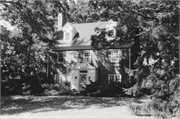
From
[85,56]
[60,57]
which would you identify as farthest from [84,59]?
[60,57]

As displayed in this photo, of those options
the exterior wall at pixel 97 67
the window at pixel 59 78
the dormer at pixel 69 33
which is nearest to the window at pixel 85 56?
the exterior wall at pixel 97 67

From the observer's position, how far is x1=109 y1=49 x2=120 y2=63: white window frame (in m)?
24.7

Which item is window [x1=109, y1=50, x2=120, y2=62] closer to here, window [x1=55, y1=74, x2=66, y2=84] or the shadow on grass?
window [x1=55, y1=74, x2=66, y2=84]

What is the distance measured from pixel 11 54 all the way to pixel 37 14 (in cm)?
1088

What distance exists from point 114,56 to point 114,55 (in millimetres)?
136

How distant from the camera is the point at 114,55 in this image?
81.6 feet

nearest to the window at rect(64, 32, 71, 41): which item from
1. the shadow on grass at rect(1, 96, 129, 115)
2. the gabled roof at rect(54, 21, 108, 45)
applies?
the gabled roof at rect(54, 21, 108, 45)

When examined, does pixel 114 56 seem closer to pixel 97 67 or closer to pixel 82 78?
pixel 97 67

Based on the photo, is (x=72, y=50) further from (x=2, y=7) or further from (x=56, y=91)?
(x=2, y=7)

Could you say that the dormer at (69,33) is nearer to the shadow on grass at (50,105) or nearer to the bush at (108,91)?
the bush at (108,91)

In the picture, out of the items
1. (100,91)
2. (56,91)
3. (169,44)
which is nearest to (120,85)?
(100,91)

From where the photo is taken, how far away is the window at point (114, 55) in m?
24.7

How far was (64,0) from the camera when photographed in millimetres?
12320

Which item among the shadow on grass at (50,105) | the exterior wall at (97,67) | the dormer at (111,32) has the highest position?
the dormer at (111,32)
